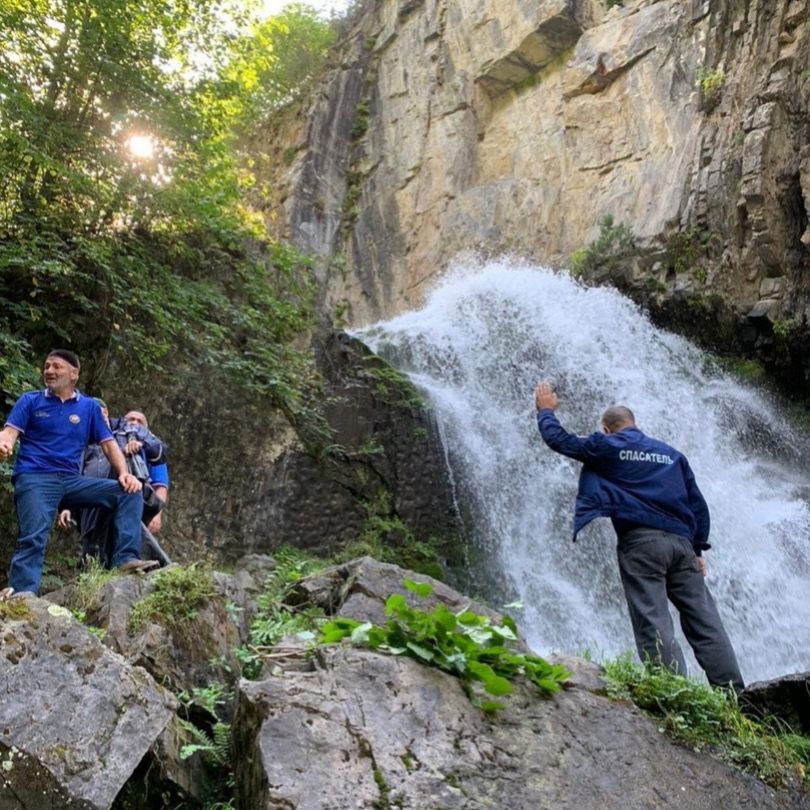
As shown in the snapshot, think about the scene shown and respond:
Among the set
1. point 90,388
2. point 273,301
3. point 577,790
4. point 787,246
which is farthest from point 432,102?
point 577,790

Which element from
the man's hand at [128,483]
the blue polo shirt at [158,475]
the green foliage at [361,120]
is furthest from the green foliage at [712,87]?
the man's hand at [128,483]

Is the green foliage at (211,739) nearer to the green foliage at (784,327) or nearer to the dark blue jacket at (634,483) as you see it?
the dark blue jacket at (634,483)

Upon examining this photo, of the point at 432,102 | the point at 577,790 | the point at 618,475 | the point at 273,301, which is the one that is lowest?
the point at 577,790

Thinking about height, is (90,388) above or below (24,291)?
below

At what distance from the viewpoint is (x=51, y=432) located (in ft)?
17.7

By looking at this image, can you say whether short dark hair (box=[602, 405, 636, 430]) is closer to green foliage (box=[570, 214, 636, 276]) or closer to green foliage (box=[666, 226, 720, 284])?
green foliage (box=[666, 226, 720, 284])

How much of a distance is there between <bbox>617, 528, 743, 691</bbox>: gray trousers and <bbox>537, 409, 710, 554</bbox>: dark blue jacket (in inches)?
5.2

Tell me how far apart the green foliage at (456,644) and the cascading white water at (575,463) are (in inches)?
204

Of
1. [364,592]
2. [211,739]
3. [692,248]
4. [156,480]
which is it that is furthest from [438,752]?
[692,248]

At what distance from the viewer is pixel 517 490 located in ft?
38.4

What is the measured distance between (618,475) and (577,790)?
94.9 inches

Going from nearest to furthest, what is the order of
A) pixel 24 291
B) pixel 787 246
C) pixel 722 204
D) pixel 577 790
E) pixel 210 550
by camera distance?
1. pixel 577 790
2. pixel 24 291
3. pixel 210 550
4. pixel 787 246
5. pixel 722 204

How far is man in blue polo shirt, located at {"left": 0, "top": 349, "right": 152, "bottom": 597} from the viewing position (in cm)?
503

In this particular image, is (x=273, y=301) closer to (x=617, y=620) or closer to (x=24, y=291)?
(x=24, y=291)
